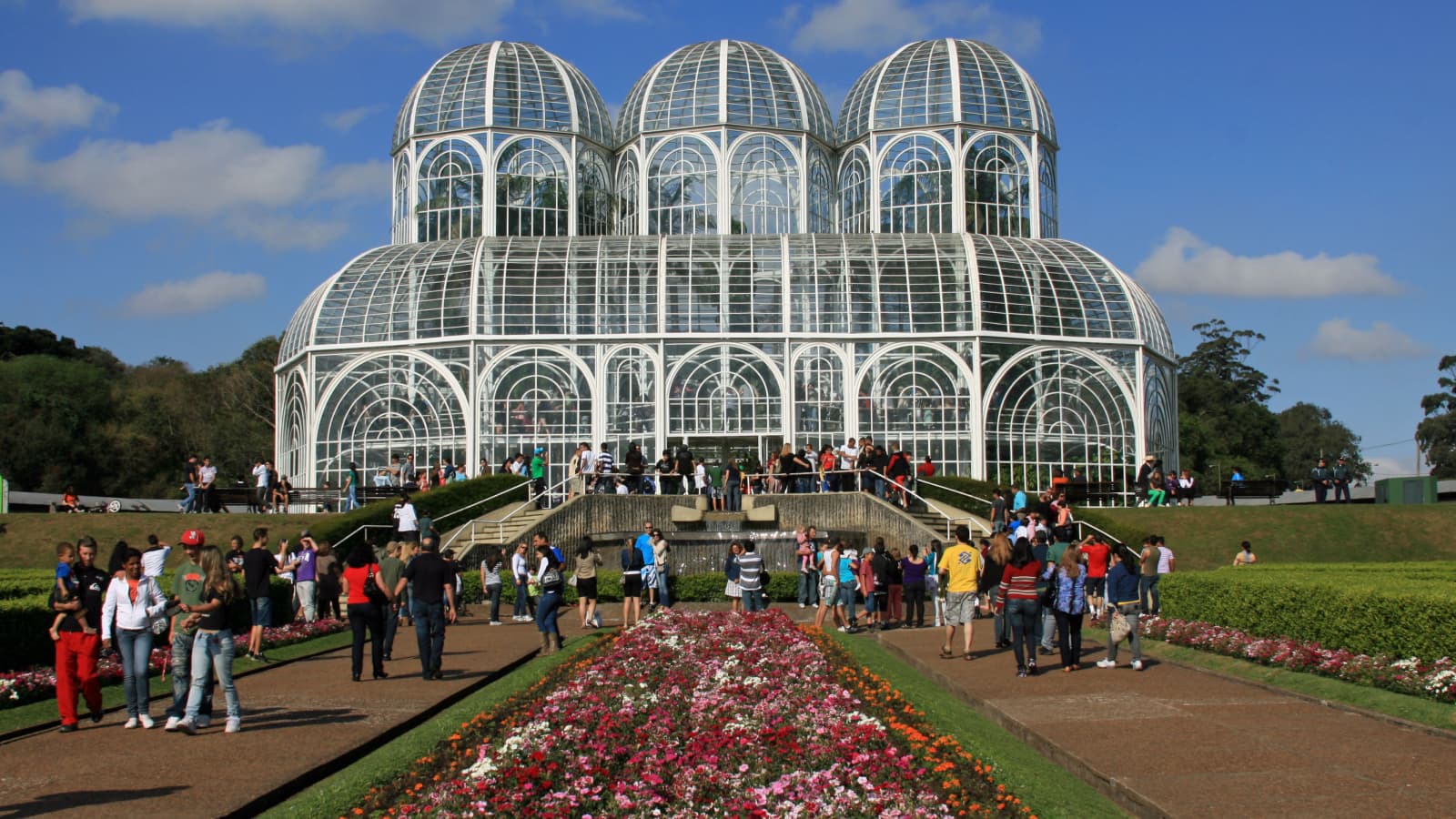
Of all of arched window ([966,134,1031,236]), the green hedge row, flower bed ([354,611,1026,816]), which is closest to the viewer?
flower bed ([354,611,1026,816])

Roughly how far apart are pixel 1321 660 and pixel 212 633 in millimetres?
12343

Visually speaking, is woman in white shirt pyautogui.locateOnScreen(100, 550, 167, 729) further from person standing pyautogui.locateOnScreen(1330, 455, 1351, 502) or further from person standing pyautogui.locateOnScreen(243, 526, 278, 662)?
person standing pyautogui.locateOnScreen(1330, 455, 1351, 502)

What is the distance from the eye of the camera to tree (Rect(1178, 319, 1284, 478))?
76.2 meters

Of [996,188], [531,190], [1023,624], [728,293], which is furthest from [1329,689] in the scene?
[531,190]

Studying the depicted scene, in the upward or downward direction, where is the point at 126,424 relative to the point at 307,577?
upward

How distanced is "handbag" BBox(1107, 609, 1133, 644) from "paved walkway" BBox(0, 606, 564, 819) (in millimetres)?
7992

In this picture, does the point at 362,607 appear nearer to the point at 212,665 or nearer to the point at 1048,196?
the point at 212,665

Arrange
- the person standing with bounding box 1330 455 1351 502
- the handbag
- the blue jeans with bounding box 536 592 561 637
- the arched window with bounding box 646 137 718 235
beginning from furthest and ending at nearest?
the arched window with bounding box 646 137 718 235, the person standing with bounding box 1330 455 1351 502, the blue jeans with bounding box 536 592 561 637, the handbag

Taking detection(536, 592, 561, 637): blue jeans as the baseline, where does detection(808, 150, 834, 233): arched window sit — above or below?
above

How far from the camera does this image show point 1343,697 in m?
15.2

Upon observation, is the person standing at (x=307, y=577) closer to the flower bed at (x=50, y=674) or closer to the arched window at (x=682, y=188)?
the flower bed at (x=50, y=674)

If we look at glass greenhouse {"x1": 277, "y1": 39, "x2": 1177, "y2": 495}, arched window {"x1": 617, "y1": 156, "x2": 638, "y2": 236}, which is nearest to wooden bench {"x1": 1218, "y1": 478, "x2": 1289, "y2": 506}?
glass greenhouse {"x1": 277, "y1": 39, "x2": 1177, "y2": 495}

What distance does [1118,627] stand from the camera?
725 inches

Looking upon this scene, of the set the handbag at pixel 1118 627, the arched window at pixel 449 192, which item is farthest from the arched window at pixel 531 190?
the handbag at pixel 1118 627
